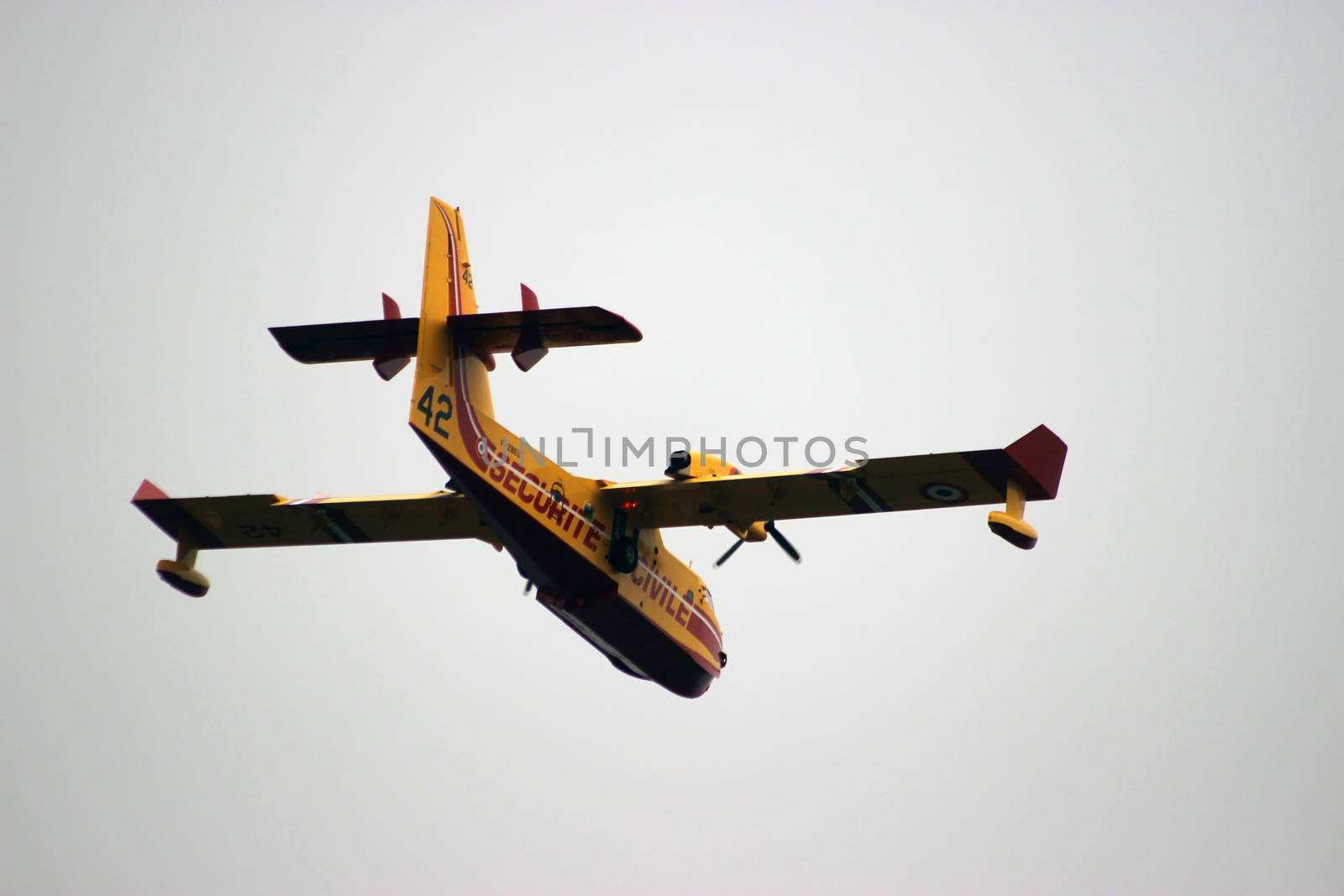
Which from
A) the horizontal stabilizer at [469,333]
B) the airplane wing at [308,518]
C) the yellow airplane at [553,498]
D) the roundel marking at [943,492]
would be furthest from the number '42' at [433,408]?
the roundel marking at [943,492]

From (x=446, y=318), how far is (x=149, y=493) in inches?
327

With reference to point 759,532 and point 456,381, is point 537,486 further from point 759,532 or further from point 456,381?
point 759,532

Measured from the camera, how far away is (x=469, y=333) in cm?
2195

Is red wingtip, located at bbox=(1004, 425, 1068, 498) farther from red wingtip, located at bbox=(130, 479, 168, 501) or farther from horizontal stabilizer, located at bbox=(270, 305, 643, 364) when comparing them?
red wingtip, located at bbox=(130, 479, 168, 501)

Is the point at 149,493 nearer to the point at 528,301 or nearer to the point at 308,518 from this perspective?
the point at 308,518

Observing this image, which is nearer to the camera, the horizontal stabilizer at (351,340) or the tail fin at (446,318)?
the tail fin at (446,318)

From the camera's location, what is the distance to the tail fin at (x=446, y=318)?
846 inches

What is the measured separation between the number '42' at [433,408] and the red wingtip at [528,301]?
5.83 ft

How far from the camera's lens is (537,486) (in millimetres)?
22984

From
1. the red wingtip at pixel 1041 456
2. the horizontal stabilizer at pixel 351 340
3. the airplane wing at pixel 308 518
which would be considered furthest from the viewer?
the airplane wing at pixel 308 518

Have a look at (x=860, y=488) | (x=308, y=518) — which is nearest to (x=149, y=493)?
(x=308, y=518)

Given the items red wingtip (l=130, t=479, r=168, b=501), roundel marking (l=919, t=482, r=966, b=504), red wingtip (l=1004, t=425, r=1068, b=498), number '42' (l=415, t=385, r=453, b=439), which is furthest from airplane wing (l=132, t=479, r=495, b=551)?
red wingtip (l=1004, t=425, r=1068, b=498)

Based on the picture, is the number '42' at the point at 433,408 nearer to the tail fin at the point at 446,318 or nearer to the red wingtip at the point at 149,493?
the tail fin at the point at 446,318

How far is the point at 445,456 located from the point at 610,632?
531cm
